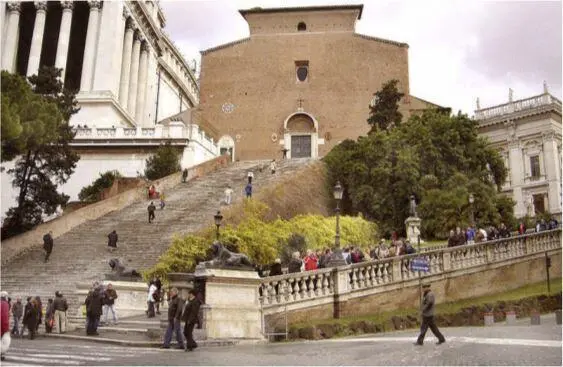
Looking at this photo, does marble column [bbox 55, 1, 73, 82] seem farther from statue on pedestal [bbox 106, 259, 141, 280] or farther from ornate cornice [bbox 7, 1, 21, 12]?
statue on pedestal [bbox 106, 259, 141, 280]

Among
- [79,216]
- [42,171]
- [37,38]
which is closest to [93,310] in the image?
[79,216]

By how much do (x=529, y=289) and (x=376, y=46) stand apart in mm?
34467

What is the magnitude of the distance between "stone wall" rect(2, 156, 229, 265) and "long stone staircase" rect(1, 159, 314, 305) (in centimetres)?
42

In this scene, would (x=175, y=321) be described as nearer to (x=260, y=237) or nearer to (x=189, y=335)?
(x=189, y=335)

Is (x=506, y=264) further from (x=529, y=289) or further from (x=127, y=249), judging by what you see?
(x=127, y=249)

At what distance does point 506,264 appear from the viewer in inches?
803

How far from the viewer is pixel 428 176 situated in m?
29.8

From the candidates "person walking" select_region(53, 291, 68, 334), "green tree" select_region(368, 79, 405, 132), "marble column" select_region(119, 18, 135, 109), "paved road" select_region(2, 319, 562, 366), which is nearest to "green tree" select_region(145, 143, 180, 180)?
"green tree" select_region(368, 79, 405, 132)

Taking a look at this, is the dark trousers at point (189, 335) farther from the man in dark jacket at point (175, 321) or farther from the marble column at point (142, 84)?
the marble column at point (142, 84)

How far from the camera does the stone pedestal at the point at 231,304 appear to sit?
522 inches

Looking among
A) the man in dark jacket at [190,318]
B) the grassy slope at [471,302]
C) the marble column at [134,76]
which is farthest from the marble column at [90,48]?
the man in dark jacket at [190,318]

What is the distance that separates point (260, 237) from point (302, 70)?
1175 inches

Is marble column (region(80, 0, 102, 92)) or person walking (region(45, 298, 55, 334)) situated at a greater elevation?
marble column (region(80, 0, 102, 92))

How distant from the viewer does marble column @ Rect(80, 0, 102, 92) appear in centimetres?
4775
